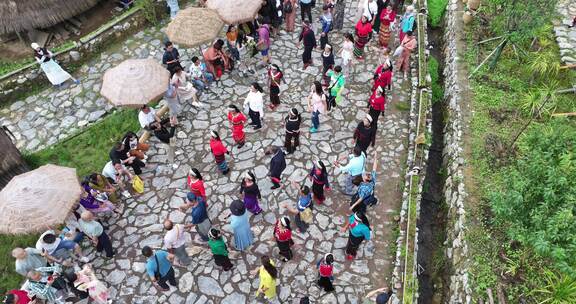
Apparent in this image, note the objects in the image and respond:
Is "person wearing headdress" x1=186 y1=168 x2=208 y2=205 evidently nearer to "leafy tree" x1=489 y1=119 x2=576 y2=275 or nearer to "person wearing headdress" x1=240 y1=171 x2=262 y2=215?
"person wearing headdress" x1=240 y1=171 x2=262 y2=215

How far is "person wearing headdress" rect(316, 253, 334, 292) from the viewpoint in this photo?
9.34 m

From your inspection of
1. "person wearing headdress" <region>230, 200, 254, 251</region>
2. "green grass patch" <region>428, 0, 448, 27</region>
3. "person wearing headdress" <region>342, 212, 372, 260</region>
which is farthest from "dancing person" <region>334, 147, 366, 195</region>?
"green grass patch" <region>428, 0, 448, 27</region>

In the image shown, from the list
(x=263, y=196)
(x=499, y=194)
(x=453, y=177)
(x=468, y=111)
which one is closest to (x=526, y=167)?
(x=499, y=194)

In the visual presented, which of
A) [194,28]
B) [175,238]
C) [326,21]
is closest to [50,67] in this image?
[194,28]

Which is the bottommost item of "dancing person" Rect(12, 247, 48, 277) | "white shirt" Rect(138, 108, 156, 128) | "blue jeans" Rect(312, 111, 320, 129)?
"dancing person" Rect(12, 247, 48, 277)

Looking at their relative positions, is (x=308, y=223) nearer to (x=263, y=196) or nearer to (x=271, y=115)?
(x=263, y=196)

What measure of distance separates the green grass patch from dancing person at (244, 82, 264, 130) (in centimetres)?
965

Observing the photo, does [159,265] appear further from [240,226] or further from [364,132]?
[364,132]

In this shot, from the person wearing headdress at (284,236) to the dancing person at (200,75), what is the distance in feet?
21.7

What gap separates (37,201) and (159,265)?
3.27 meters

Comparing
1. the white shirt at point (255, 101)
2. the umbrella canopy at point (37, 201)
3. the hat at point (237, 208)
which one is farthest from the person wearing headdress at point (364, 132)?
the umbrella canopy at point (37, 201)

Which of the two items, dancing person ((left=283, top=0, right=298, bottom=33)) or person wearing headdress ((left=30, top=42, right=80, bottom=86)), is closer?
person wearing headdress ((left=30, top=42, right=80, bottom=86))

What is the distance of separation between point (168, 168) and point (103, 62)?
6594 millimetres

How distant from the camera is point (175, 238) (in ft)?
32.6
